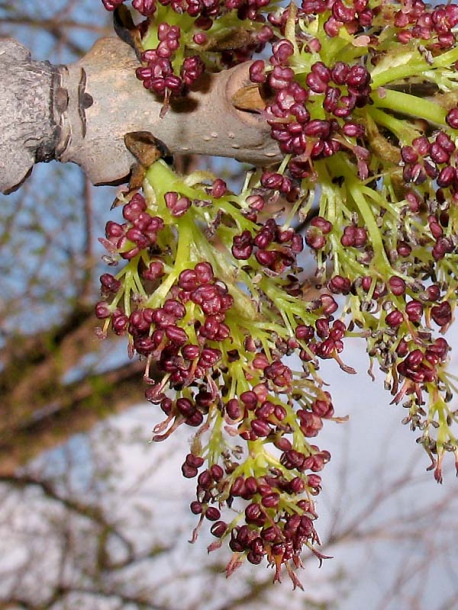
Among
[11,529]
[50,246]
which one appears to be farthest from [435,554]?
[50,246]

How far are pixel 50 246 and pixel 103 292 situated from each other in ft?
10.3

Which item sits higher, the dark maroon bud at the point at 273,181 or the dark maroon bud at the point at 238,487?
the dark maroon bud at the point at 273,181

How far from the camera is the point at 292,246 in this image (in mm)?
839

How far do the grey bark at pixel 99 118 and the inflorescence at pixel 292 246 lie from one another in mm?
34

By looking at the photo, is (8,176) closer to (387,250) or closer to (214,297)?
(214,297)

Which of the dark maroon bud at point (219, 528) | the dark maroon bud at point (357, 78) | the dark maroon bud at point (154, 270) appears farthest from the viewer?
the dark maroon bud at point (219, 528)

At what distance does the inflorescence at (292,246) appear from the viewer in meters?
0.76

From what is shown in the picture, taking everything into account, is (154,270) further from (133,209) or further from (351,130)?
(351,130)

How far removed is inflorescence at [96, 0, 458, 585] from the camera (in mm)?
761

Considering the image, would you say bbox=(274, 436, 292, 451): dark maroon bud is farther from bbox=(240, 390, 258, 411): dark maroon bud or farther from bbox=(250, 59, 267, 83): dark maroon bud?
bbox=(250, 59, 267, 83): dark maroon bud

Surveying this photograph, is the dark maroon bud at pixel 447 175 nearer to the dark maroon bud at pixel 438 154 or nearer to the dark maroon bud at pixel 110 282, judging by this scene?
the dark maroon bud at pixel 438 154

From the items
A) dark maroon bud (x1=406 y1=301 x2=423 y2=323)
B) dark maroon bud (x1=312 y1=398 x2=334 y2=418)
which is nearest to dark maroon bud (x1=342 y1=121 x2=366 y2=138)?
dark maroon bud (x1=406 y1=301 x2=423 y2=323)

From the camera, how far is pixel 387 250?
0.87m

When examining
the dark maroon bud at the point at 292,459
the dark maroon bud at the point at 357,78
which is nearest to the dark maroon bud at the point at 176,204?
the dark maroon bud at the point at 357,78
